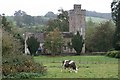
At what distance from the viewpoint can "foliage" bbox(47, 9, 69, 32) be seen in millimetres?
85312

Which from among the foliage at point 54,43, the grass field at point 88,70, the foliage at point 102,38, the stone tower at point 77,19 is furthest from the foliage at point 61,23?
the grass field at point 88,70

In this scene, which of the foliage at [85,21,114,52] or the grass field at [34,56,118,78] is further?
the foliage at [85,21,114,52]

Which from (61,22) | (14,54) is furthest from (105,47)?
(14,54)

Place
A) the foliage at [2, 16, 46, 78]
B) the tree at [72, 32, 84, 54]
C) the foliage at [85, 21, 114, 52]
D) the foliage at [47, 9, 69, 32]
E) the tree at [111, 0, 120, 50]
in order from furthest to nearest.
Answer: the foliage at [47, 9, 69, 32] → the foliage at [85, 21, 114, 52] → the tree at [72, 32, 84, 54] → the tree at [111, 0, 120, 50] → the foliage at [2, 16, 46, 78]

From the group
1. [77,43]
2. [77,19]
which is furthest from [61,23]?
[77,43]

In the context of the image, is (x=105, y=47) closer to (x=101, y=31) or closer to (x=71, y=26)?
(x=101, y=31)

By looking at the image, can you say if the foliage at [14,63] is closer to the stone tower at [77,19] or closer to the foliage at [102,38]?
the foliage at [102,38]

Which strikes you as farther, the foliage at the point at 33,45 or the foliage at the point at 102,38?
the foliage at the point at 102,38

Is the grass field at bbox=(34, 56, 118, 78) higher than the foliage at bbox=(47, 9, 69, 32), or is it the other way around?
the foliage at bbox=(47, 9, 69, 32)

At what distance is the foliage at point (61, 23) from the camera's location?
8531cm

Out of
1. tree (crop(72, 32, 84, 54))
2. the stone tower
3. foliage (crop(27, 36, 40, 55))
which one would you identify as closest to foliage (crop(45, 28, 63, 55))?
foliage (crop(27, 36, 40, 55))

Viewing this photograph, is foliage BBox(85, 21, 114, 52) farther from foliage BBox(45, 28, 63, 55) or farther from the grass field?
the grass field

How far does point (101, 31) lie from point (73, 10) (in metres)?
10.1

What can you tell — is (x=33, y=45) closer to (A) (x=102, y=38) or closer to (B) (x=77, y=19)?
(A) (x=102, y=38)
